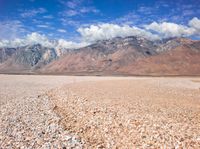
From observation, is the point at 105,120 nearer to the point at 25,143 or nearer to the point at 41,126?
the point at 41,126

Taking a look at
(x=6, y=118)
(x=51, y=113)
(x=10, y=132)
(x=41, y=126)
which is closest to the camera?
(x=10, y=132)

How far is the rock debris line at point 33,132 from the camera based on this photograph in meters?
13.3

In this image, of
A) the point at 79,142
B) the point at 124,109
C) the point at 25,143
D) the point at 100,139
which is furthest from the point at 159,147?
the point at 124,109

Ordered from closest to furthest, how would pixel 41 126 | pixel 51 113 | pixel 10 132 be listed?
1. pixel 10 132
2. pixel 41 126
3. pixel 51 113

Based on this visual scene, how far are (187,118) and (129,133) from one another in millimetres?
4694

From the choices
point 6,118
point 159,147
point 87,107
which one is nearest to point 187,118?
point 159,147

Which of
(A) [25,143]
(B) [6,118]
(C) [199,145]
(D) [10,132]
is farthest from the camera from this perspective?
(B) [6,118]

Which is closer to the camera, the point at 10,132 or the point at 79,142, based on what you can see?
the point at 79,142

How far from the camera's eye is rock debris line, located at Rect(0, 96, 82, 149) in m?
13.3

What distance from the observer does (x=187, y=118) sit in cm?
1634

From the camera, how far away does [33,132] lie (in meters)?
15.5

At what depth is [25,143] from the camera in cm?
1352

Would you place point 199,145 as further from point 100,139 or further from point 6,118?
point 6,118

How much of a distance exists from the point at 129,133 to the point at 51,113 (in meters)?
9.82
